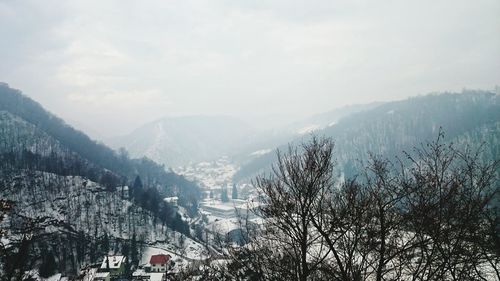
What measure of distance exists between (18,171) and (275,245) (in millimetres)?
118383

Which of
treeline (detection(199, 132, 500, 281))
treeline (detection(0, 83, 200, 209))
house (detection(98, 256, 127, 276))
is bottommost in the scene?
house (detection(98, 256, 127, 276))

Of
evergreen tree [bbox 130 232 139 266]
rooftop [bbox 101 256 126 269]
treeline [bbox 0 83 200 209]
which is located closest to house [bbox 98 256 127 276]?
rooftop [bbox 101 256 126 269]

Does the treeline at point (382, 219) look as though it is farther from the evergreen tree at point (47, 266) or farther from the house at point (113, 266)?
the evergreen tree at point (47, 266)

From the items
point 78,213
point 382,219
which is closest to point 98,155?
point 78,213

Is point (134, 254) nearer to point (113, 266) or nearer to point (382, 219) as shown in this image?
point (113, 266)

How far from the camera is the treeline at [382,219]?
26.5 feet

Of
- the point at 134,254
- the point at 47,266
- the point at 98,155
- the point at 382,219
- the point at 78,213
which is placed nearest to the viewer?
the point at 382,219

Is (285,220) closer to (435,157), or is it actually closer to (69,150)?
(435,157)

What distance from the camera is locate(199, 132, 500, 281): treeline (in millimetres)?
8062

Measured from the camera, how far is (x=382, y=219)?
28.1 ft

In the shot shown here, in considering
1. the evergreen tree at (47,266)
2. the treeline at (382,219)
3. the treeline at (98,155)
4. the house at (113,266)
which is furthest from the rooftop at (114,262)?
the treeline at (98,155)

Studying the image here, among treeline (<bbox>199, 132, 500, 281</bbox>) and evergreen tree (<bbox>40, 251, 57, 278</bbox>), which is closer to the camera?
treeline (<bbox>199, 132, 500, 281</bbox>)

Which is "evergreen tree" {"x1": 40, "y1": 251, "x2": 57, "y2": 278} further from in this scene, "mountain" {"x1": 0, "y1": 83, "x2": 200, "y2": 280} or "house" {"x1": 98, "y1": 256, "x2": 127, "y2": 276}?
"house" {"x1": 98, "y1": 256, "x2": 127, "y2": 276}

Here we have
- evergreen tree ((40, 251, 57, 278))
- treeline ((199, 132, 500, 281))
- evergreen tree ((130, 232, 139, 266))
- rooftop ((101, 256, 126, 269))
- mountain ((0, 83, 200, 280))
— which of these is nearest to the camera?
treeline ((199, 132, 500, 281))
